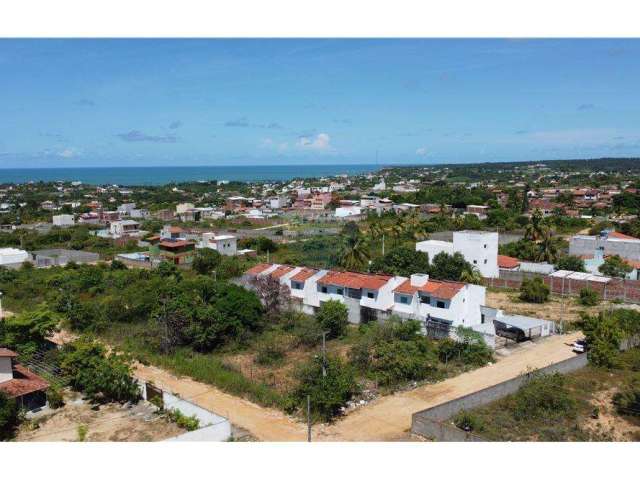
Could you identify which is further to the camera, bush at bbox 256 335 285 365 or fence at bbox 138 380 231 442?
bush at bbox 256 335 285 365

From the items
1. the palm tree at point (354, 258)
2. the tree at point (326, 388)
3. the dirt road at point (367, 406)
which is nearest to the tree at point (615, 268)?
the dirt road at point (367, 406)

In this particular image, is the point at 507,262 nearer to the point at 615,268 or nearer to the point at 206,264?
the point at 615,268

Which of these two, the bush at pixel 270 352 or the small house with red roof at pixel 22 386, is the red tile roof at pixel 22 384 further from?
the bush at pixel 270 352

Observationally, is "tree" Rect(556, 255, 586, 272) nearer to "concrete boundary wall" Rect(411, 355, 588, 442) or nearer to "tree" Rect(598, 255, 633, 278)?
"tree" Rect(598, 255, 633, 278)

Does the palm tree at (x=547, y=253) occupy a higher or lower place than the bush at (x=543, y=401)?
higher

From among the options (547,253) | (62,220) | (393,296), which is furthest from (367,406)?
(62,220)

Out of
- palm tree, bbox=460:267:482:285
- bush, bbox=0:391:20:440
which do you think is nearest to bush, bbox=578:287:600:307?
palm tree, bbox=460:267:482:285
